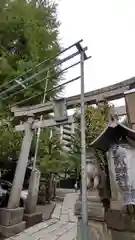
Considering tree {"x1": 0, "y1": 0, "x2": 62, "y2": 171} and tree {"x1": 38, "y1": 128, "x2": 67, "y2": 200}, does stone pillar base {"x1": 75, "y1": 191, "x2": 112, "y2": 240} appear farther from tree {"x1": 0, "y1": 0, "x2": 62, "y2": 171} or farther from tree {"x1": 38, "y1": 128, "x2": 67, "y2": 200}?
tree {"x1": 38, "y1": 128, "x2": 67, "y2": 200}

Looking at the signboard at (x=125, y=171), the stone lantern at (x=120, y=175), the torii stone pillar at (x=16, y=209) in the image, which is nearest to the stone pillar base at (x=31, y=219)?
the torii stone pillar at (x=16, y=209)

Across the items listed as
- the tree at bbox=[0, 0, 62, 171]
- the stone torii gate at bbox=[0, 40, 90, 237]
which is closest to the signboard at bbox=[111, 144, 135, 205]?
the stone torii gate at bbox=[0, 40, 90, 237]

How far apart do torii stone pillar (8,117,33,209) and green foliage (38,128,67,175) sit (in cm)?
302

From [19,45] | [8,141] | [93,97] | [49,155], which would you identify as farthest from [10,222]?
[19,45]

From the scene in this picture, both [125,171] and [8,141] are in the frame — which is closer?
[125,171]

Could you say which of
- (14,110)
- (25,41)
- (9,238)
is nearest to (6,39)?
(25,41)

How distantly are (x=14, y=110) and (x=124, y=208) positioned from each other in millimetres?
5226

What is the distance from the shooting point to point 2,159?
9812mm

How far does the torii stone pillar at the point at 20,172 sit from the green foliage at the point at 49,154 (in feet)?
9.90

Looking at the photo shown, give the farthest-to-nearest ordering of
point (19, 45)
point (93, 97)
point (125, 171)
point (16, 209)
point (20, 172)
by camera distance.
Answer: point (19, 45)
point (20, 172)
point (16, 209)
point (93, 97)
point (125, 171)

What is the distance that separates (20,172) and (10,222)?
1.45 m

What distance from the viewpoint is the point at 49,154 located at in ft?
35.3

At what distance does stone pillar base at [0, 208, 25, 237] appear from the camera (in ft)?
19.1

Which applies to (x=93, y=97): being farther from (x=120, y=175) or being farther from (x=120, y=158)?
(x=120, y=175)
